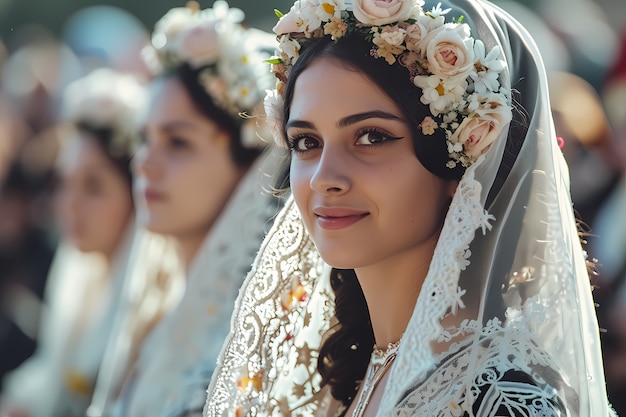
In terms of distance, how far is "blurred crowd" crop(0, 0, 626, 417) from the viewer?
436cm

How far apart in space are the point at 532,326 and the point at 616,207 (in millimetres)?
2417

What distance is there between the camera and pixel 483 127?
2.33 m

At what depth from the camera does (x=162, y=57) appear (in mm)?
4273

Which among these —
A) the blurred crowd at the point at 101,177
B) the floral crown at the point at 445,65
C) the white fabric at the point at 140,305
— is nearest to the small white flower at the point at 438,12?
the floral crown at the point at 445,65

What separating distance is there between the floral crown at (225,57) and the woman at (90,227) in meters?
0.96

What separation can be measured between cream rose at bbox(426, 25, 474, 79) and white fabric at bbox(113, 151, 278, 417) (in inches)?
60.5

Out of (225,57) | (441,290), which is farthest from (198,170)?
(441,290)

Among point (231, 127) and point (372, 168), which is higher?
point (372, 168)

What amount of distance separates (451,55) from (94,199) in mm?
3174

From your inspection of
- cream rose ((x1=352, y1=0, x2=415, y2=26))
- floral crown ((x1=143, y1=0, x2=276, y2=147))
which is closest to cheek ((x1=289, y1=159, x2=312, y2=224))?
cream rose ((x1=352, y1=0, x2=415, y2=26))

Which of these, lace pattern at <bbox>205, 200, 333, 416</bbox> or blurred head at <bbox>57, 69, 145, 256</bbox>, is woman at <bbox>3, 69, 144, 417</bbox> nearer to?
blurred head at <bbox>57, 69, 145, 256</bbox>

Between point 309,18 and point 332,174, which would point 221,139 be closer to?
point 309,18

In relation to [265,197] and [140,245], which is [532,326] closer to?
[265,197]

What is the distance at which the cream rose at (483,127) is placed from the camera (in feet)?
7.58
